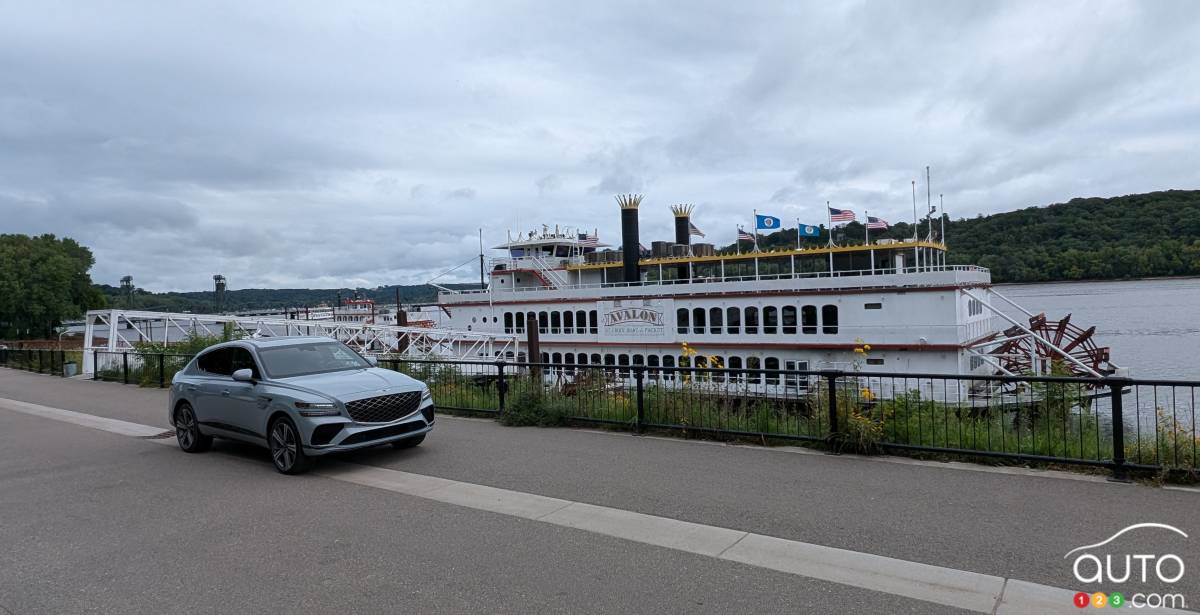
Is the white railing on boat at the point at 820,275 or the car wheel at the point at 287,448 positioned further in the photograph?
the white railing on boat at the point at 820,275

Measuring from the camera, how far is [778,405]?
10414mm

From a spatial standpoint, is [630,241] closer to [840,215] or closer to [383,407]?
[840,215]

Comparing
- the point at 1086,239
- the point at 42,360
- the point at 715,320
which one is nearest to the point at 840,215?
the point at 715,320

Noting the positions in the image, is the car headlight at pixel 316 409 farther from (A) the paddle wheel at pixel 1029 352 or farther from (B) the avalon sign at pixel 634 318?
(B) the avalon sign at pixel 634 318

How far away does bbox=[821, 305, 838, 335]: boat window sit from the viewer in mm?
24812

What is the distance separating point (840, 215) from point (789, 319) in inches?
194

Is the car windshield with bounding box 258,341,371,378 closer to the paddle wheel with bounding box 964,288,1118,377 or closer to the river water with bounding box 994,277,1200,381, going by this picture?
the paddle wheel with bounding box 964,288,1118,377

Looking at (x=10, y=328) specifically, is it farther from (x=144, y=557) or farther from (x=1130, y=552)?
(x=1130, y=552)

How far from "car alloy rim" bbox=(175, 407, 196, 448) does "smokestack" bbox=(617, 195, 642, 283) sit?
75.8ft

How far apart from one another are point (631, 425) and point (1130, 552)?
6224 mm

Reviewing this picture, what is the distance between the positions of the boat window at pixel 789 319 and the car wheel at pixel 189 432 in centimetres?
1977

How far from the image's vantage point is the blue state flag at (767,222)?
30203 mm

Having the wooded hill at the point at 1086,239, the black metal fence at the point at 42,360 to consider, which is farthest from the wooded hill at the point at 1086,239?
the black metal fence at the point at 42,360

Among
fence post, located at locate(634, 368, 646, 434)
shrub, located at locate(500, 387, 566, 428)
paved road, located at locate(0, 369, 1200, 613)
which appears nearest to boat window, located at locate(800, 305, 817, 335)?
shrub, located at locate(500, 387, 566, 428)
